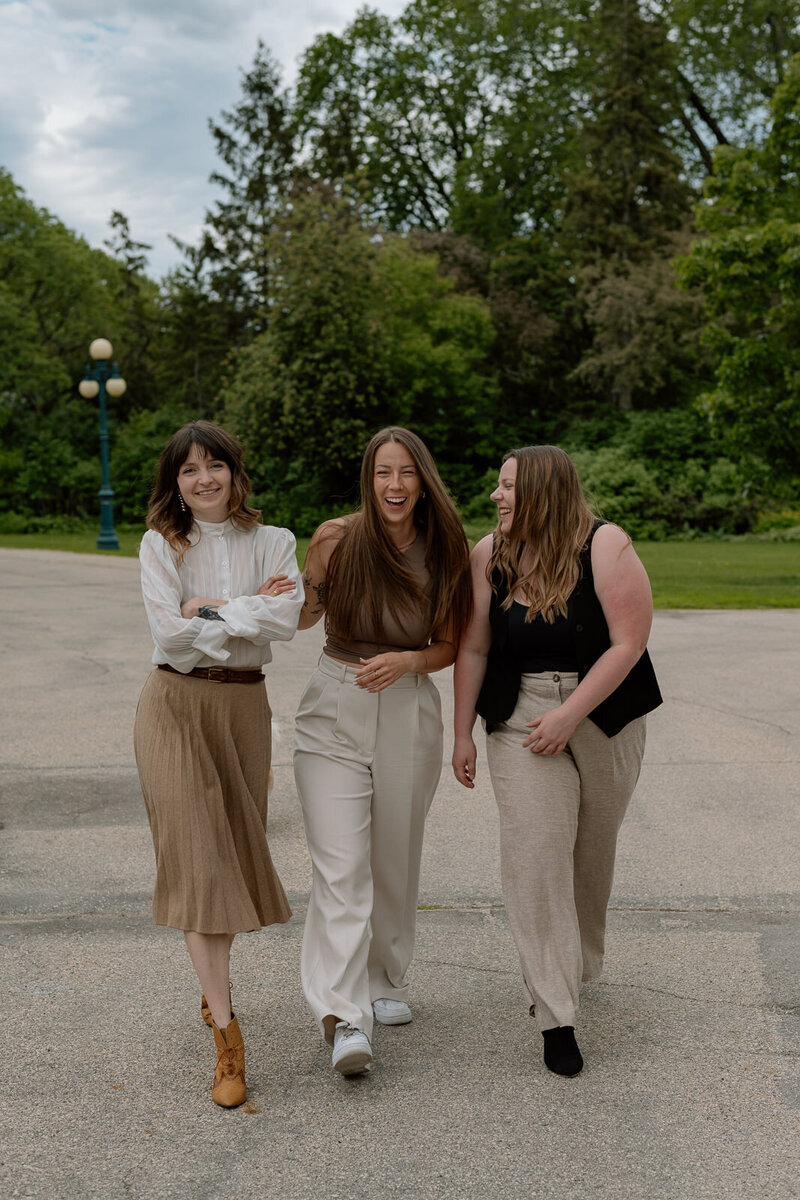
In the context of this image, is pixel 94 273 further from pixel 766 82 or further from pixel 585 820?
pixel 585 820

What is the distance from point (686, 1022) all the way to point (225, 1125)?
152 cm

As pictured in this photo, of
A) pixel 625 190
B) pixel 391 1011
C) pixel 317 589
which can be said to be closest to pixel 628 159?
pixel 625 190

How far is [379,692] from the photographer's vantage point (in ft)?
12.2

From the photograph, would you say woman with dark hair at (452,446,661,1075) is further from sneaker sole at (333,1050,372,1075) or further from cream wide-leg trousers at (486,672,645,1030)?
sneaker sole at (333,1050,372,1075)

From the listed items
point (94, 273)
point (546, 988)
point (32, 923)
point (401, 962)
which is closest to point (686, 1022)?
point (546, 988)

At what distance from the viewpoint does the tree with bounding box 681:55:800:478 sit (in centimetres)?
1866

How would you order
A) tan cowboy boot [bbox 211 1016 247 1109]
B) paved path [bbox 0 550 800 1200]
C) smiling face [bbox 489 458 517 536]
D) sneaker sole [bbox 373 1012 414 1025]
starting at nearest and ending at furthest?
Result: paved path [bbox 0 550 800 1200], tan cowboy boot [bbox 211 1016 247 1109], smiling face [bbox 489 458 517 536], sneaker sole [bbox 373 1012 414 1025]

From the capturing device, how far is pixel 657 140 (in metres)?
36.9

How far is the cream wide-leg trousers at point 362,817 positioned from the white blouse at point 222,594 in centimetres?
31

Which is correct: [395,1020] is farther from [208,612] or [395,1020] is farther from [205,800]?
[208,612]

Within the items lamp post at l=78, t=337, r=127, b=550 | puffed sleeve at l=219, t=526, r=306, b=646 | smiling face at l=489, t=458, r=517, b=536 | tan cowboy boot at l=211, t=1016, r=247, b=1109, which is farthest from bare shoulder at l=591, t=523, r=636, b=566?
lamp post at l=78, t=337, r=127, b=550

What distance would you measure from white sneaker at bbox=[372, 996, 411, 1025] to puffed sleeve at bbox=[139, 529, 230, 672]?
1.31m

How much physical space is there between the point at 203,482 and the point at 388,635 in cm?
74

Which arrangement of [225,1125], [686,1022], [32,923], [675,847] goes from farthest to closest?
[675,847] < [32,923] < [686,1022] < [225,1125]
